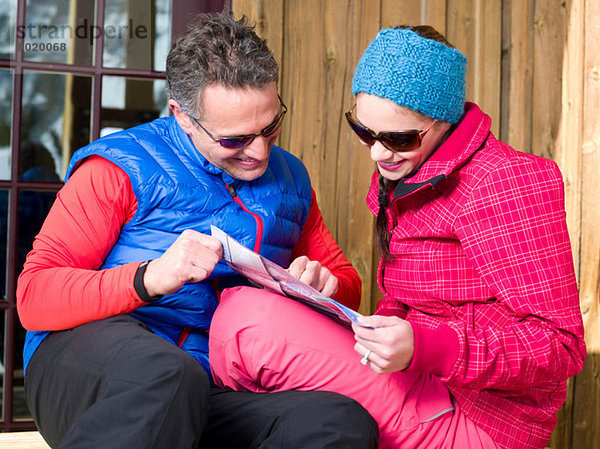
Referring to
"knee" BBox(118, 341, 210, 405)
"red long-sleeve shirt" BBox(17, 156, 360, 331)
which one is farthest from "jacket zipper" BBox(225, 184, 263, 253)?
"knee" BBox(118, 341, 210, 405)

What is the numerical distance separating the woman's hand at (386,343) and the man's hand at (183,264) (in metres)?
0.36

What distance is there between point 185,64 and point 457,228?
76 cm

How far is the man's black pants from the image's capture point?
114cm

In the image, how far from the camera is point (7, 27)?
2.78 m

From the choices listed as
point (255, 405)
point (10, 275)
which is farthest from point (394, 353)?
point (10, 275)

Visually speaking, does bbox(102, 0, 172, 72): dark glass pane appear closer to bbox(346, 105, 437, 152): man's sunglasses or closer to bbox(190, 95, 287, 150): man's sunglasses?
bbox(190, 95, 287, 150): man's sunglasses

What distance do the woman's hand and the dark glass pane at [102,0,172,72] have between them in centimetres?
201

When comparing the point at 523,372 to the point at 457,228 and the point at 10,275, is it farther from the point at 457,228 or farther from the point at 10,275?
the point at 10,275

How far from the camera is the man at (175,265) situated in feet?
3.98

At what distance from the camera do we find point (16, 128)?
278cm

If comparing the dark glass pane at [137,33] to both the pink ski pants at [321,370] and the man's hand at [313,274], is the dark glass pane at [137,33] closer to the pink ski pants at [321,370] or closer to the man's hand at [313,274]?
the man's hand at [313,274]

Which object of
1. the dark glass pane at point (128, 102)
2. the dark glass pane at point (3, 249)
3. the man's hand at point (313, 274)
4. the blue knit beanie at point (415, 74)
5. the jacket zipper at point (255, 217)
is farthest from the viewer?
the dark glass pane at point (128, 102)

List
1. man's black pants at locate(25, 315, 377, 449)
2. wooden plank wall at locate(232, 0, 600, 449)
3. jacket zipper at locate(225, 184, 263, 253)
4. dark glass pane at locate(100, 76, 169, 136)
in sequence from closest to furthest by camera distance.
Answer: man's black pants at locate(25, 315, 377, 449)
jacket zipper at locate(225, 184, 263, 253)
wooden plank wall at locate(232, 0, 600, 449)
dark glass pane at locate(100, 76, 169, 136)

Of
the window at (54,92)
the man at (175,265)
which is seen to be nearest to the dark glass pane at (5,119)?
the window at (54,92)
